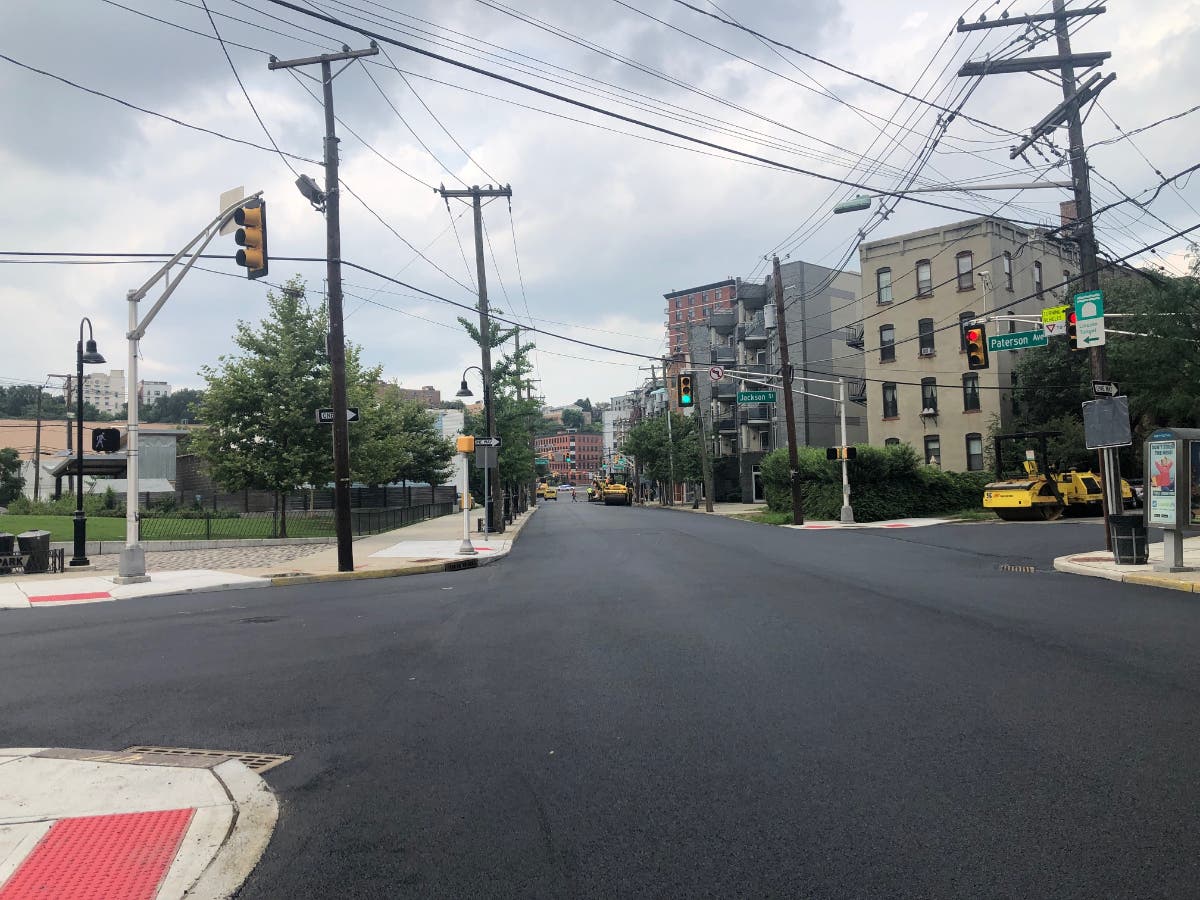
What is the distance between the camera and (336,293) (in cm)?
1862

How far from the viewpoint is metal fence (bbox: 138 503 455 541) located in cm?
2788

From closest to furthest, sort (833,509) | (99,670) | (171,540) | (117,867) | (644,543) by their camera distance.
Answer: (117,867) → (99,670) → (644,543) → (171,540) → (833,509)

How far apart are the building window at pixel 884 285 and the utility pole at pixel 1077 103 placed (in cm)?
2843

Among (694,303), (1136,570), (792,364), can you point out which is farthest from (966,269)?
(694,303)

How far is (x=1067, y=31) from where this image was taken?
63.6ft

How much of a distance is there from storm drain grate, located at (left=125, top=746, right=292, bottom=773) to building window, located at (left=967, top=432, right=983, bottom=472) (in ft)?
145

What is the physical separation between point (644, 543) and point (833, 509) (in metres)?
15.4

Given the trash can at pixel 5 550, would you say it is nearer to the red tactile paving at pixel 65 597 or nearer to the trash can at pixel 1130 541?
the red tactile paving at pixel 65 597

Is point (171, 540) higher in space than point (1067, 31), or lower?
lower

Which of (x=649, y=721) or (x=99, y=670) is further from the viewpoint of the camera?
(x=99, y=670)

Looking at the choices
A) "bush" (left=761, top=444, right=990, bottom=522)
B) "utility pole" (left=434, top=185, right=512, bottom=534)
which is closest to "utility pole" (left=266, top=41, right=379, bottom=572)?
"utility pole" (left=434, top=185, right=512, bottom=534)

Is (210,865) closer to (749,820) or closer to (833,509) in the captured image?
(749,820)

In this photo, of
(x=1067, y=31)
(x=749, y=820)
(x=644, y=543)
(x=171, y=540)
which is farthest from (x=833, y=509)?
(x=749, y=820)

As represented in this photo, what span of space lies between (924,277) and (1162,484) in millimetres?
33755
